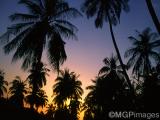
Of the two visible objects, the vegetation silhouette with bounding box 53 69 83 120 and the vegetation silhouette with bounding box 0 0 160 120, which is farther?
the vegetation silhouette with bounding box 53 69 83 120

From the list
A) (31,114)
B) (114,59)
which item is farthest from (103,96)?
(31,114)

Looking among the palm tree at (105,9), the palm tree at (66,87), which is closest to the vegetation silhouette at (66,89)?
the palm tree at (66,87)

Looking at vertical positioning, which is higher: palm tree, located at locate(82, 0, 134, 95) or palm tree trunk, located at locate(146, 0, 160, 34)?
palm tree, located at locate(82, 0, 134, 95)

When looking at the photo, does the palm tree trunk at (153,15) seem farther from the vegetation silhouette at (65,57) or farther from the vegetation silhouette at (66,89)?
the vegetation silhouette at (66,89)

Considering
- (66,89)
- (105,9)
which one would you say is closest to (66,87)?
(66,89)

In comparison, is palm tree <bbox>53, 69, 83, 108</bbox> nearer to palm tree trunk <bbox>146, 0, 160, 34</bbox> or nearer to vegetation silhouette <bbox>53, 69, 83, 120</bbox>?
vegetation silhouette <bbox>53, 69, 83, 120</bbox>

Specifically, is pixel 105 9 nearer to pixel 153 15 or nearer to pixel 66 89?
pixel 153 15

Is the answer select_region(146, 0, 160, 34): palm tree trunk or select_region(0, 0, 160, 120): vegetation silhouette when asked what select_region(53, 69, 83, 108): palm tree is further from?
select_region(146, 0, 160, 34): palm tree trunk

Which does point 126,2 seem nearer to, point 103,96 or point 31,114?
point 31,114

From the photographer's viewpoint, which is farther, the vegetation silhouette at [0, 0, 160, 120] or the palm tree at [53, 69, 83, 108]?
the palm tree at [53, 69, 83, 108]

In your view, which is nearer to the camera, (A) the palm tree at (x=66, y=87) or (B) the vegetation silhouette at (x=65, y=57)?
(B) the vegetation silhouette at (x=65, y=57)

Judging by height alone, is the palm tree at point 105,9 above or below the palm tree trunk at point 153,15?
above

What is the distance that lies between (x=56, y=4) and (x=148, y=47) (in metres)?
14.6

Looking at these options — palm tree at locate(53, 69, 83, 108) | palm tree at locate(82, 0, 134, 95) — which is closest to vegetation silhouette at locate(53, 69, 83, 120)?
palm tree at locate(53, 69, 83, 108)
